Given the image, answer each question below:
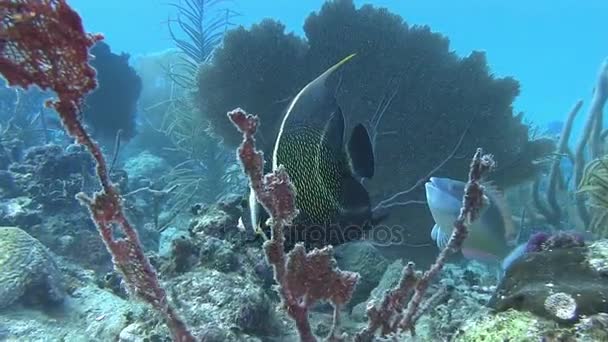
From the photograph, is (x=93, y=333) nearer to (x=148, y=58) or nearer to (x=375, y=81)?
(x=375, y=81)

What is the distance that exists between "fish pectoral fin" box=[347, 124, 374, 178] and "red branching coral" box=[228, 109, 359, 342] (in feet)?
1.10

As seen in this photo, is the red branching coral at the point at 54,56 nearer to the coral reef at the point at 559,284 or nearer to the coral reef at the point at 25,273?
the coral reef at the point at 559,284

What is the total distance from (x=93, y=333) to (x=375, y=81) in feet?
13.0

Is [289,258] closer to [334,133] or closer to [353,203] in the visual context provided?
[353,203]

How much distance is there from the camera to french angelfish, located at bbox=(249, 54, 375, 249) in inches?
65.3

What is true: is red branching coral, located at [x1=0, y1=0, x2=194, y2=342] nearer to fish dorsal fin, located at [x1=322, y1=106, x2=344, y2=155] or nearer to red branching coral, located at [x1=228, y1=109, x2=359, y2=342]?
red branching coral, located at [x1=228, y1=109, x2=359, y2=342]

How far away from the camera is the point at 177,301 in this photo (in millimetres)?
2723

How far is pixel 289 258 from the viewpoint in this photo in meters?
1.59

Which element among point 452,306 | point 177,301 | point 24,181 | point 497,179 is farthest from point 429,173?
point 24,181

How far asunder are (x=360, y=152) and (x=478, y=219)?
2.26 metres

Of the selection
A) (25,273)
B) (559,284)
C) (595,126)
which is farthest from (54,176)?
(595,126)

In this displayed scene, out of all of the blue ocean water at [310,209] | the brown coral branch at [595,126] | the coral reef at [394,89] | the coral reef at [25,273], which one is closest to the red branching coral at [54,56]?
the blue ocean water at [310,209]

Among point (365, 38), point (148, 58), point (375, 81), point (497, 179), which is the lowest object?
point (497, 179)

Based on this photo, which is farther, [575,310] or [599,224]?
[599,224]
